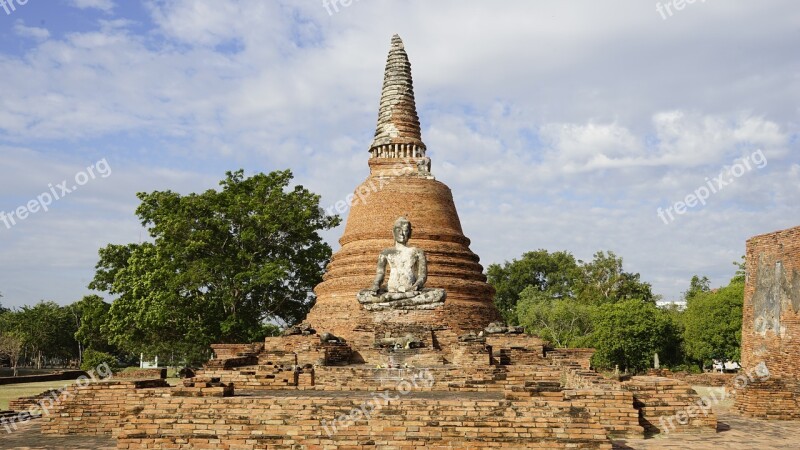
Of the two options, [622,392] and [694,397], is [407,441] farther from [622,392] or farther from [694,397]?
[694,397]

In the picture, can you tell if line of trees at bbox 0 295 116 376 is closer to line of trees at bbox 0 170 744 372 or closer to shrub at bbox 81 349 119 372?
shrub at bbox 81 349 119 372

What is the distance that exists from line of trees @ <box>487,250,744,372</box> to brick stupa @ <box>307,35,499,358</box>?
13455 mm

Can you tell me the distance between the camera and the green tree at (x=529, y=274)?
2221 inches

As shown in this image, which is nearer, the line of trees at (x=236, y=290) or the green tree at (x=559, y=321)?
the line of trees at (x=236, y=290)

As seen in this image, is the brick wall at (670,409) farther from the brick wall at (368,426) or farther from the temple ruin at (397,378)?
the brick wall at (368,426)

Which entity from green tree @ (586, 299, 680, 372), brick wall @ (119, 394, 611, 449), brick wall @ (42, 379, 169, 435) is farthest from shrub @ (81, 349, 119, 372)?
brick wall @ (119, 394, 611, 449)

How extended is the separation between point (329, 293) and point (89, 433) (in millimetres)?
11922

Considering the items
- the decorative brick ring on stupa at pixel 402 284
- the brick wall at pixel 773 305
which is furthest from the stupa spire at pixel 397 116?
the brick wall at pixel 773 305

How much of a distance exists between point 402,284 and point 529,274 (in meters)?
39.7

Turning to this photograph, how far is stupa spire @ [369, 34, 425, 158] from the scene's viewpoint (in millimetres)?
24203

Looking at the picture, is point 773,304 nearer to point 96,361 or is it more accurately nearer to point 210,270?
point 210,270


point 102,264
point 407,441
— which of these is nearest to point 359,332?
point 407,441

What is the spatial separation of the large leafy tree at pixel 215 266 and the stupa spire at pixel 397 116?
6.65m

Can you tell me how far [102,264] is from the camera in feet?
97.6
